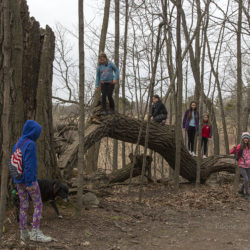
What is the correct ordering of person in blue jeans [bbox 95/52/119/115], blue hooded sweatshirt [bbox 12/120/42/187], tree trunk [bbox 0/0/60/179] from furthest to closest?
person in blue jeans [bbox 95/52/119/115] < tree trunk [bbox 0/0/60/179] < blue hooded sweatshirt [bbox 12/120/42/187]

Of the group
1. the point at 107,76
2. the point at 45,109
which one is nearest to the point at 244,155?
the point at 107,76

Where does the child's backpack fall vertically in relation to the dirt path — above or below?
above

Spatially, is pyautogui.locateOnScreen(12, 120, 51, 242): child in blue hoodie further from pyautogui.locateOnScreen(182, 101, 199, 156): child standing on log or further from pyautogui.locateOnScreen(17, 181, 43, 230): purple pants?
pyautogui.locateOnScreen(182, 101, 199, 156): child standing on log

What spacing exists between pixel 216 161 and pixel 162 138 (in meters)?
2.44

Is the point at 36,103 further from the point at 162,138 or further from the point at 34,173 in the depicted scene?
the point at 162,138

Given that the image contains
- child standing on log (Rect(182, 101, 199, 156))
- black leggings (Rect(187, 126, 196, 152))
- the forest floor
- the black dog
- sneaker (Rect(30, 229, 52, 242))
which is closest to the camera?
sneaker (Rect(30, 229, 52, 242))

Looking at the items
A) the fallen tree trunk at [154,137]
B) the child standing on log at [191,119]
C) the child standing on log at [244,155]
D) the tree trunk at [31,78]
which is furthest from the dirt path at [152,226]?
the child standing on log at [191,119]

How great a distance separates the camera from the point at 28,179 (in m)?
3.47

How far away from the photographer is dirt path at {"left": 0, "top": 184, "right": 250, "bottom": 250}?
3.93 metres

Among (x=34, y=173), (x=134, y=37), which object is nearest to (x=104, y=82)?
(x=34, y=173)

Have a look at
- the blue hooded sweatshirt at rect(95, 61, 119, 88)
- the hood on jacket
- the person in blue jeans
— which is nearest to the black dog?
the hood on jacket

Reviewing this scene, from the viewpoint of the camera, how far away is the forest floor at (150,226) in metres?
3.92

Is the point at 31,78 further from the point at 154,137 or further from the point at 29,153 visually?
the point at 154,137

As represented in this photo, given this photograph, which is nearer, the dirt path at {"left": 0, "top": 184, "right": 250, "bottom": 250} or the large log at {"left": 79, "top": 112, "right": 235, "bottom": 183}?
the dirt path at {"left": 0, "top": 184, "right": 250, "bottom": 250}
